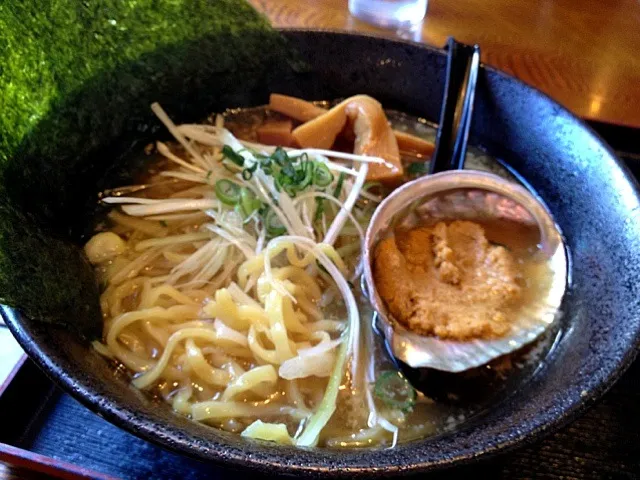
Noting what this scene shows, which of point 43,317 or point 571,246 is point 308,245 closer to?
point 43,317

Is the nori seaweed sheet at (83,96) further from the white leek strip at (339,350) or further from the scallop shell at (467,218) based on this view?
the scallop shell at (467,218)

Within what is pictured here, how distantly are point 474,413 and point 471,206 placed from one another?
0.54 metres

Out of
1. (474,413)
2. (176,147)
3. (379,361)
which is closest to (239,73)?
(176,147)

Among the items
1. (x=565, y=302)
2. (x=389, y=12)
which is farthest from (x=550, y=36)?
(x=565, y=302)

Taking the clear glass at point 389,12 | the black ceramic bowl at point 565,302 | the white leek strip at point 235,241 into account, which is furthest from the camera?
the clear glass at point 389,12

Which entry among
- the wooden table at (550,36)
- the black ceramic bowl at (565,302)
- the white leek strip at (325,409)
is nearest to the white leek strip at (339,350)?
the white leek strip at (325,409)

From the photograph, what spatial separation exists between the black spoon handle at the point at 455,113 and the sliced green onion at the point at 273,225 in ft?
1.63

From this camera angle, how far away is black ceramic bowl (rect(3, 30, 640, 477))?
0.93 metres

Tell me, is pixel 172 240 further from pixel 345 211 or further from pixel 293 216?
pixel 345 211

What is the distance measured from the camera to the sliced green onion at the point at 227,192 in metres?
1.51

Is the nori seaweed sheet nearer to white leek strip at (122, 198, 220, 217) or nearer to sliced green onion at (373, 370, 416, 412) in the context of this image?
white leek strip at (122, 198, 220, 217)

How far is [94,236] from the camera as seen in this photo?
1.47 m

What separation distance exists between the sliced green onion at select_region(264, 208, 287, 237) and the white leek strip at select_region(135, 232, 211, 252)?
0.50 ft

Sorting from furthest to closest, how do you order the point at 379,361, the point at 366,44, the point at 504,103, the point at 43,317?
the point at 366,44, the point at 504,103, the point at 379,361, the point at 43,317
